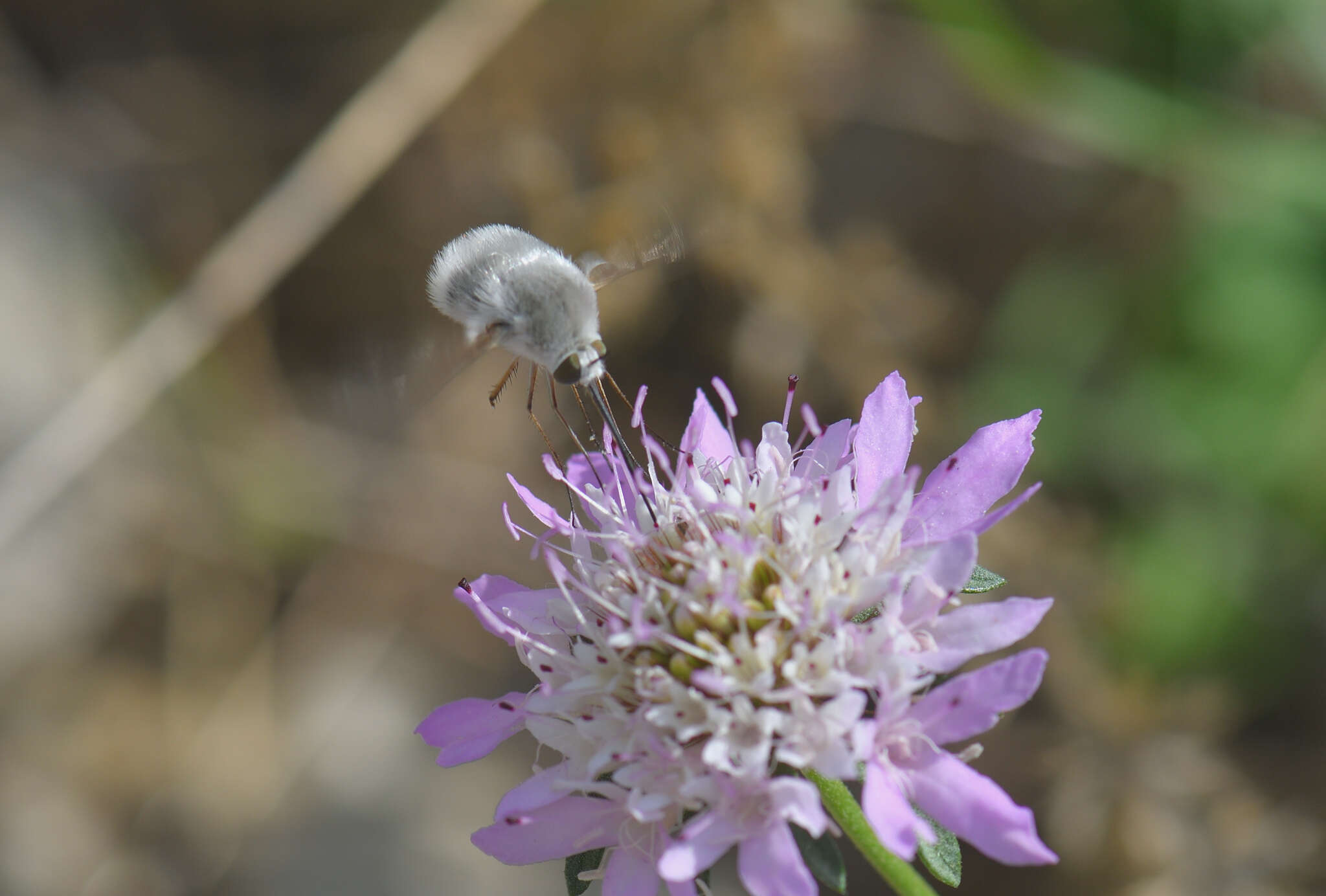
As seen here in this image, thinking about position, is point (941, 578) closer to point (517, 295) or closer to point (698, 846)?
point (698, 846)

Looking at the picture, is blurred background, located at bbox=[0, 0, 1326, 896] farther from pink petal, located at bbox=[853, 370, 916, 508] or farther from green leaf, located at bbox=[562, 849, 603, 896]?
green leaf, located at bbox=[562, 849, 603, 896]

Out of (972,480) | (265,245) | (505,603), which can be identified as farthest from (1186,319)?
(265,245)

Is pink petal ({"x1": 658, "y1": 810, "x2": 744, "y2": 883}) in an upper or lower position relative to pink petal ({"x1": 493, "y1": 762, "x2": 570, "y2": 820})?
lower

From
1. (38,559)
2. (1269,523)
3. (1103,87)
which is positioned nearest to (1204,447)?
(1269,523)

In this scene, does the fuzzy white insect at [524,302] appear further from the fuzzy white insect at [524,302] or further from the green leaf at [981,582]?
the green leaf at [981,582]

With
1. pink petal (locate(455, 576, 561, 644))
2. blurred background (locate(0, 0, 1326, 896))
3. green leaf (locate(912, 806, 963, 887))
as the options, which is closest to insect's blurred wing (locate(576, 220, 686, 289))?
pink petal (locate(455, 576, 561, 644))

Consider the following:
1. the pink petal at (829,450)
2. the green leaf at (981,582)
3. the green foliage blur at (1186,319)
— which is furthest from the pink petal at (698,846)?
the green foliage blur at (1186,319)
